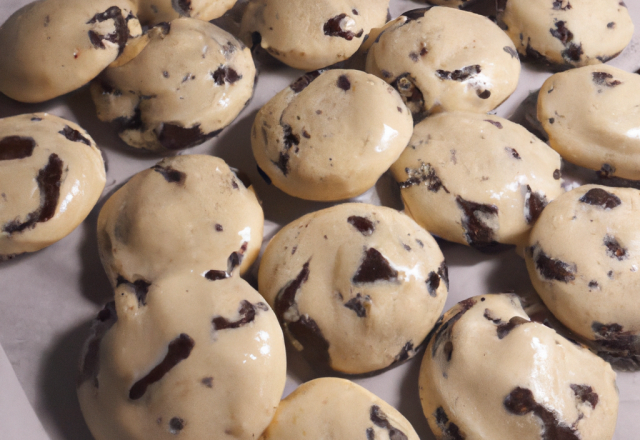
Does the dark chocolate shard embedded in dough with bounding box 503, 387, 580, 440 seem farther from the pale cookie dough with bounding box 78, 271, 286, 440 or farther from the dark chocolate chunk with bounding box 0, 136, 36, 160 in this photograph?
the dark chocolate chunk with bounding box 0, 136, 36, 160

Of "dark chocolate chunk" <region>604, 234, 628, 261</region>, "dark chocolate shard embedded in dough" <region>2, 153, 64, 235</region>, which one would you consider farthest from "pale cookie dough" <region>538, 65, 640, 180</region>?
"dark chocolate shard embedded in dough" <region>2, 153, 64, 235</region>

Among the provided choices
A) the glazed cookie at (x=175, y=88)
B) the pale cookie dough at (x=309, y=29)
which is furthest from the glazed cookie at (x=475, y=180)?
the glazed cookie at (x=175, y=88)

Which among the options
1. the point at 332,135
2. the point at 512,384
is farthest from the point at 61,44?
the point at 512,384

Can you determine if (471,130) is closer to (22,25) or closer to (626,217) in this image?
(626,217)

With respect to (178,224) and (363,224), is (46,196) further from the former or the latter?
(363,224)

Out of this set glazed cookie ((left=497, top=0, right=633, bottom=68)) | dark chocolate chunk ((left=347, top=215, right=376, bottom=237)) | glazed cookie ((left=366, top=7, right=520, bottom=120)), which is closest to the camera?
dark chocolate chunk ((left=347, top=215, right=376, bottom=237))
